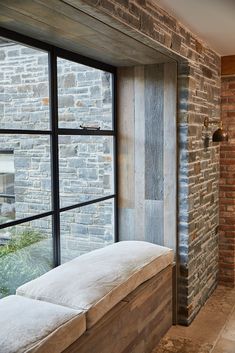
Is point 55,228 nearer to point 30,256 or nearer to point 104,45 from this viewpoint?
point 30,256

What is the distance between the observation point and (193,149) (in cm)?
341

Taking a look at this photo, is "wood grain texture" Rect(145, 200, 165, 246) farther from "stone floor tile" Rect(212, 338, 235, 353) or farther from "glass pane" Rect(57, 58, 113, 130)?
"stone floor tile" Rect(212, 338, 235, 353)

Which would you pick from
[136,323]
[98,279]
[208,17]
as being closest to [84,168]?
[98,279]

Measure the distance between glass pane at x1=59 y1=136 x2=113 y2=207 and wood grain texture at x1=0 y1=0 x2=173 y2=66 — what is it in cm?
67

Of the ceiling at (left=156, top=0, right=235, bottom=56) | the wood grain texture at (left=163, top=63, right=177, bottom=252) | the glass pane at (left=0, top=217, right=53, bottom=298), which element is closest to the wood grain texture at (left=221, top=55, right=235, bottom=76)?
the ceiling at (left=156, top=0, right=235, bottom=56)

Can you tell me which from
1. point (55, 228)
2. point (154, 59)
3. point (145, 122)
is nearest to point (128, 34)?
point (154, 59)

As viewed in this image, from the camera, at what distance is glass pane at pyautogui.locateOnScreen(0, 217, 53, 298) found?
2504 millimetres

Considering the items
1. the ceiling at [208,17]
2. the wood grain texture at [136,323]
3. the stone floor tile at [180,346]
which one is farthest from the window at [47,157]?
the stone floor tile at [180,346]

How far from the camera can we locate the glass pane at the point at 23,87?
2449mm

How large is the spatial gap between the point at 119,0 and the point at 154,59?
1.07m

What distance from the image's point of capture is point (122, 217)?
3.62 metres

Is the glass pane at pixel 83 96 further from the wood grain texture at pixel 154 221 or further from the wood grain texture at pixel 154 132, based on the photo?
the wood grain texture at pixel 154 221

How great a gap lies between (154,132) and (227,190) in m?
1.33

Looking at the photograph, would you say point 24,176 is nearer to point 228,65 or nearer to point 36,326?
point 36,326
